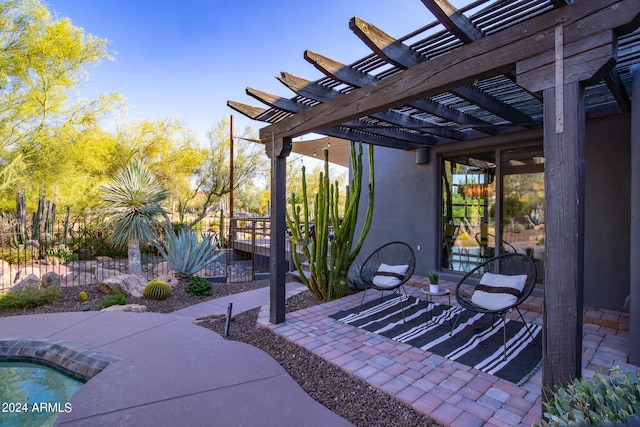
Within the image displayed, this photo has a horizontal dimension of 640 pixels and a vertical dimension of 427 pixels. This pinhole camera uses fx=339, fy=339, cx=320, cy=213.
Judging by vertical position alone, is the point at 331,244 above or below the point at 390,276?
above

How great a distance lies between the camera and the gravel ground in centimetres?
223

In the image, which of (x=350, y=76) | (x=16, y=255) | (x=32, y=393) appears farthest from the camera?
(x=16, y=255)

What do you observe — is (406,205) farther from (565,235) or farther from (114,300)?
(114,300)

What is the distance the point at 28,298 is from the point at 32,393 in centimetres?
269

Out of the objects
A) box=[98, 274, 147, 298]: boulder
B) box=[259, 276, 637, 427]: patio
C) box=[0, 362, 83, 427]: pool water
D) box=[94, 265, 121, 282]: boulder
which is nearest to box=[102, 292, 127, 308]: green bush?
box=[98, 274, 147, 298]: boulder

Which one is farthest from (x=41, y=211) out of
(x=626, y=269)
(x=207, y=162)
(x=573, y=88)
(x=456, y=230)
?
(x=626, y=269)

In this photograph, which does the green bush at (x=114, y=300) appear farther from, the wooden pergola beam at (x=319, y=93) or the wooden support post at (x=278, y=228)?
the wooden pergola beam at (x=319, y=93)

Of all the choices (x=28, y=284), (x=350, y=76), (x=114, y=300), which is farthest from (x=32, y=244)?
(x=350, y=76)

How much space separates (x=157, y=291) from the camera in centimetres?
516

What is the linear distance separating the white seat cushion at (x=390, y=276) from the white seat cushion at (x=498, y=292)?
94 centimetres

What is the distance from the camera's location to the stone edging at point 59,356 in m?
2.94

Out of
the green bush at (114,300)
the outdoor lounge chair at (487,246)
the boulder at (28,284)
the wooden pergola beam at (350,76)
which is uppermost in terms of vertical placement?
the wooden pergola beam at (350,76)

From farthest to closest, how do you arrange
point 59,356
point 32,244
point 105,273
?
point 32,244
point 105,273
point 59,356

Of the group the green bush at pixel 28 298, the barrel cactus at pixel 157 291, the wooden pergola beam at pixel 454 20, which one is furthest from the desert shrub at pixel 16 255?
the wooden pergola beam at pixel 454 20
